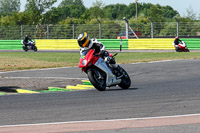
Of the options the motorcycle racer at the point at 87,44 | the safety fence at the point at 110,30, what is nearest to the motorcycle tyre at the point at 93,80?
the motorcycle racer at the point at 87,44

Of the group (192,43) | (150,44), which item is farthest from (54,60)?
(192,43)

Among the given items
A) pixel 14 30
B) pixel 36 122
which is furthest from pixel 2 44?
pixel 36 122

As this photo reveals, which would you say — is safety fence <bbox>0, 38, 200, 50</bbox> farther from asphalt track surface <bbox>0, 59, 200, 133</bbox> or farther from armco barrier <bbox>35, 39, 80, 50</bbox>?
asphalt track surface <bbox>0, 59, 200, 133</bbox>

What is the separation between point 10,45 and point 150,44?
12.5 meters

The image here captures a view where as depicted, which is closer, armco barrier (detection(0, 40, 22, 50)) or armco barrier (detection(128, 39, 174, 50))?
armco barrier (detection(128, 39, 174, 50))

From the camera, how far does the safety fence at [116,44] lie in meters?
32.2

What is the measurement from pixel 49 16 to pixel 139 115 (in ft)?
164

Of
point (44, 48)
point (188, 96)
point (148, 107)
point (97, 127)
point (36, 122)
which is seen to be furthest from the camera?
point (44, 48)

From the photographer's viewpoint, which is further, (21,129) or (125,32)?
(125,32)

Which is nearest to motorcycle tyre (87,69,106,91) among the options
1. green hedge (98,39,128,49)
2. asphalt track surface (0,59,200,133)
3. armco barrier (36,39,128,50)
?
asphalt track surface (0,59,200,133)

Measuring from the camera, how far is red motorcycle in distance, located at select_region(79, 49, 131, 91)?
10.3 meters

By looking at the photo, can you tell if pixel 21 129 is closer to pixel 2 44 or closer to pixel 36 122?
pixel 36 122

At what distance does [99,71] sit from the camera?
10.5 metres

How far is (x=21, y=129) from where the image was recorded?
6.21 meters
